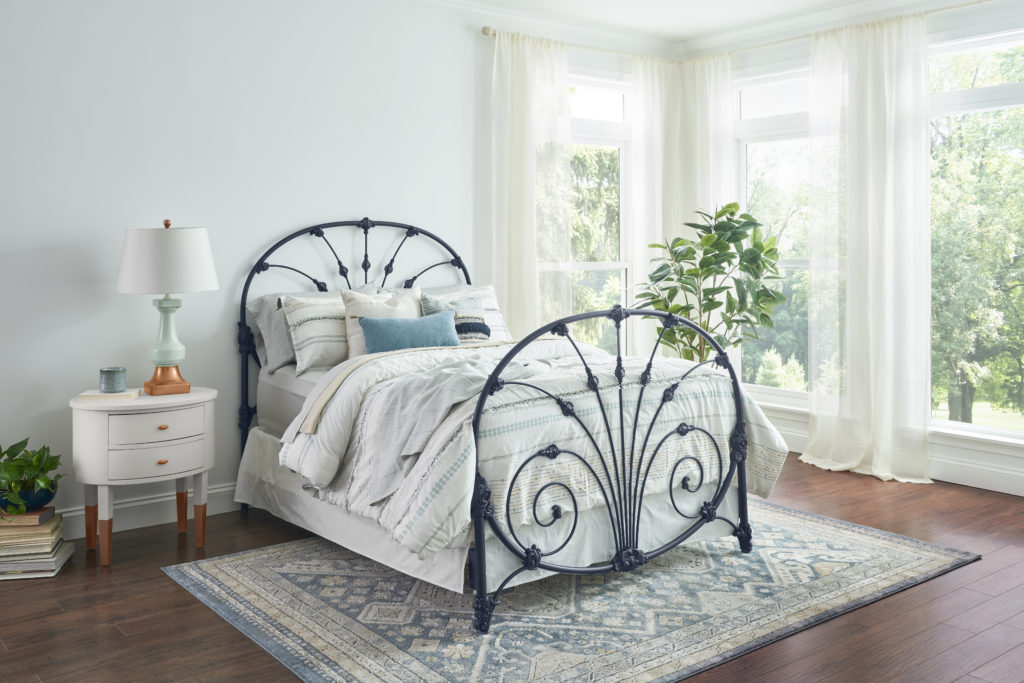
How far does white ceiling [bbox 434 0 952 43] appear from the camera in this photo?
485 cm

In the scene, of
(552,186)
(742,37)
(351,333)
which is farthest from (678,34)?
(351,333)

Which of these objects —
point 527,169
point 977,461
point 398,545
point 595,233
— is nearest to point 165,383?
point 398,545

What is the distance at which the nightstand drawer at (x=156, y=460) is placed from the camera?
3.43 meters

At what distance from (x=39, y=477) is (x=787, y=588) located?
2732 millimetres

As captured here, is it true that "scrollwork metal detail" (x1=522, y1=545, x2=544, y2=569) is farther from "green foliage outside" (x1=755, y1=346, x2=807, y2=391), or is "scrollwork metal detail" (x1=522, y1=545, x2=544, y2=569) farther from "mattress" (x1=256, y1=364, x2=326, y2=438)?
"green foliage outside" (x1=755, y1=346, x2=807, y2=391)

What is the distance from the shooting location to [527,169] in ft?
16.6

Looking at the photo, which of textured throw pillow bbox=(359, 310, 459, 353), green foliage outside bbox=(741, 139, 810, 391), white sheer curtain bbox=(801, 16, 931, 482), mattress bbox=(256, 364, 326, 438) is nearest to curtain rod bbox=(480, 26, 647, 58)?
green foliage outside bbox=(741, 139, 810, 391)

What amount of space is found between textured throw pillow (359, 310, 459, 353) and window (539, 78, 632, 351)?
1.52 metres

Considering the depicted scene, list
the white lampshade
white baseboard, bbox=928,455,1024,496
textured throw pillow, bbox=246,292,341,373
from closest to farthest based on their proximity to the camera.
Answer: the white lampshade
textured throw pillow, bbox=246,292,341,373
white baseboard, bbox=928,455,1024,496

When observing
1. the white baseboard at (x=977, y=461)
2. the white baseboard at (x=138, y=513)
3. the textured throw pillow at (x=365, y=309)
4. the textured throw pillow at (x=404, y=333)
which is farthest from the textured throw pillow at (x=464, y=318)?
the white baseboard at (x=977, y=461)

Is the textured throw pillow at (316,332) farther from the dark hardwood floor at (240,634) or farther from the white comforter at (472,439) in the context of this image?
the dark hardwood floor at (240,634)

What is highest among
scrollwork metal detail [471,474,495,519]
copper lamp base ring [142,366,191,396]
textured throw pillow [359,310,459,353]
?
textured throw pillow [359,310,459,353]

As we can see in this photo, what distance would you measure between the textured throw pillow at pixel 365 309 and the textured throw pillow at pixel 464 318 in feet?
0.19

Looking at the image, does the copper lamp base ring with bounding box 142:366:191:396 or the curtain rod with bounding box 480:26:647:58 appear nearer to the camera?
the copper lamp base ring with bounding box 142:366:191:396
